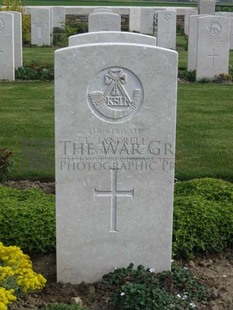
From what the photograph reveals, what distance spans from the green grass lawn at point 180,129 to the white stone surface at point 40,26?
7.60 metres

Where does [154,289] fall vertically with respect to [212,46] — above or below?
below

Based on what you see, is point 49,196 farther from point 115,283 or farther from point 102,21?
point 102,21

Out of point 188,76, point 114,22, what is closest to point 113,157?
point 188,76

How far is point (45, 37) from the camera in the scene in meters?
21.4

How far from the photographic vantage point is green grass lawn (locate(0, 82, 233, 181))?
787 cm

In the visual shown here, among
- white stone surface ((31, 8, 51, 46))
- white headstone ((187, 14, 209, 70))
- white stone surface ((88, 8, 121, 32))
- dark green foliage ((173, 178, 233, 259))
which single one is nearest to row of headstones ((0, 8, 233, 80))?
white headstone ((187, 14, 209, 70))

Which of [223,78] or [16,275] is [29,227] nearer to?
[16,275]

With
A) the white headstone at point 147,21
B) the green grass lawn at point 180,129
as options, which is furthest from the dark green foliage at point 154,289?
the white headstone at point 147,21

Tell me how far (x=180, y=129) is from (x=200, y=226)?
178 inches

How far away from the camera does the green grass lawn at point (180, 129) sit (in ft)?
25.8

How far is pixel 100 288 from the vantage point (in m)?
4.73

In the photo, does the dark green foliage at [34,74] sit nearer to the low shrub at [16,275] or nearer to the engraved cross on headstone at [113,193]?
the engraved cross on headstone at [113,193]

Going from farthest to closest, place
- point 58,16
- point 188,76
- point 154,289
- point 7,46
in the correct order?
point 58,16 < point 188,76 < point 7,46 < point 154,289

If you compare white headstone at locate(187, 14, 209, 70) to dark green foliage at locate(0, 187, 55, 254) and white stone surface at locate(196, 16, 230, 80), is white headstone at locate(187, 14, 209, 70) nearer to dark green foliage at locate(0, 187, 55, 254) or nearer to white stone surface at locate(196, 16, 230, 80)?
white stone surface at locate(196, 16, 230, 80)
